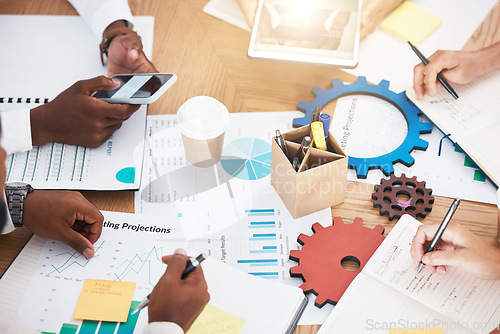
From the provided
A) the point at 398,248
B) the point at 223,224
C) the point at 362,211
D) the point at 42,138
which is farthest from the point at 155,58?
the point at 398,248

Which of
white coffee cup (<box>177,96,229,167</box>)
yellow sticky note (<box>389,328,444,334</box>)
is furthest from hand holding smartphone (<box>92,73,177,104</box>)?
yellow sticky note (<box>389,328,444,334</box>)

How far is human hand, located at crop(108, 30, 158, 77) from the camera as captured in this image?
1318 mm

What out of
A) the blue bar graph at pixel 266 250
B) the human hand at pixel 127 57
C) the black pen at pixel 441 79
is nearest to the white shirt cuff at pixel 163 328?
the blue bar graph at pixel 266 250

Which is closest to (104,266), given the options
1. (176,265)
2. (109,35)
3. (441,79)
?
(176,265)

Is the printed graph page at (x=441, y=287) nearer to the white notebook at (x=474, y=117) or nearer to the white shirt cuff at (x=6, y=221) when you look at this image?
the white notebook at (x=474, y=117)

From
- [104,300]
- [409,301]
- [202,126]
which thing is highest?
[202,126]

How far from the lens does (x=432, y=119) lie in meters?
1.21

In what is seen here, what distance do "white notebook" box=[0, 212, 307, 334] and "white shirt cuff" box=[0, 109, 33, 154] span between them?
0.23 meters

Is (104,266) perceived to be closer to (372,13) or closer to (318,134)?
(318,134)

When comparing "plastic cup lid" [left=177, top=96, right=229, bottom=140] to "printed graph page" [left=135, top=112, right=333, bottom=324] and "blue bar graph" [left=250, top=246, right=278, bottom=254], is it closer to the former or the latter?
"printed graph page" [left=135, top=112, right=333, bottom=324]

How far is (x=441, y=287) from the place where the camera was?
3.11 feet

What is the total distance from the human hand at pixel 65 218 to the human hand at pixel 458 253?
610 mm

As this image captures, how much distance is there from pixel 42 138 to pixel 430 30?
39.8 inches

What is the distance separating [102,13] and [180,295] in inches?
34.3
